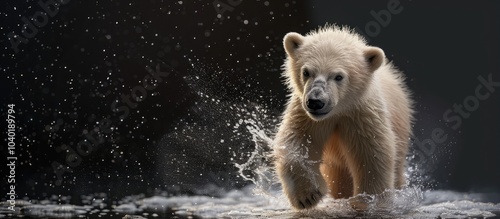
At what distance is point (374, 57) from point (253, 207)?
0.80 metres

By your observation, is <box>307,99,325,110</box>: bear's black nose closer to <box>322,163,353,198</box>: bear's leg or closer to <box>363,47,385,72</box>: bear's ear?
<box>363,47,385,72</box>: bear's ear

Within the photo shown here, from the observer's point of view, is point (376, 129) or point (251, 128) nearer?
point (376, 129)

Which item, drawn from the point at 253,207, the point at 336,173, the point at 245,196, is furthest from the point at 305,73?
the point at 245,196

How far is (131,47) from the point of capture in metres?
4.21

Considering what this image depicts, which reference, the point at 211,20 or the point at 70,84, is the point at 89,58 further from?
the point at 211,20

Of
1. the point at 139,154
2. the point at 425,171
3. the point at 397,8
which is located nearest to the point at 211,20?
the point at 139,154

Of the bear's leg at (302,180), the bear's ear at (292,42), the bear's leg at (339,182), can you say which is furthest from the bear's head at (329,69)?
the bear's leg at (339,182)

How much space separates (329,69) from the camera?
2408 millimetres

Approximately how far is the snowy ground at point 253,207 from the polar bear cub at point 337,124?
10 cm

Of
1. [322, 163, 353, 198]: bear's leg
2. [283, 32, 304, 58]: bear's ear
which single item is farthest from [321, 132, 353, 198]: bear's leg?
[283, 32, 304, 58]: bear's ear

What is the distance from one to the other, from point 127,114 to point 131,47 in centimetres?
37

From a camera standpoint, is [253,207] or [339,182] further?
[253,207]

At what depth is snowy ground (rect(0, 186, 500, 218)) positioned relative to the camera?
8.61ft

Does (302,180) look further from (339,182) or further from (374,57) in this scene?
(374,57)
